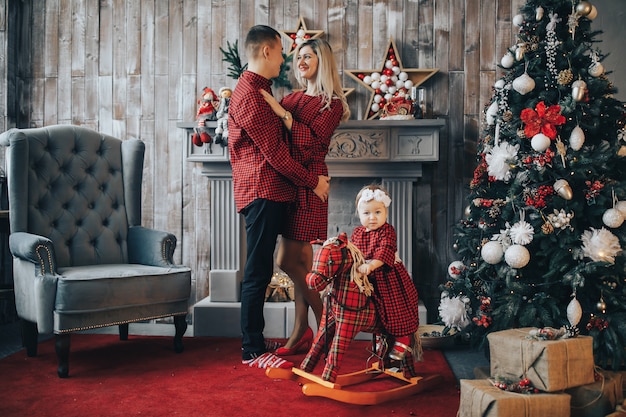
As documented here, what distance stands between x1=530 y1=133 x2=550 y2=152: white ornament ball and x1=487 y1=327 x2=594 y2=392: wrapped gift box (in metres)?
0.93

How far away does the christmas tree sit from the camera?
8.20 feet

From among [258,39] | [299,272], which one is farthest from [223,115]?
[299,272]

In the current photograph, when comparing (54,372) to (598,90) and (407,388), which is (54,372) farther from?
(598,90)

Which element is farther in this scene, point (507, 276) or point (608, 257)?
point (507, 276)

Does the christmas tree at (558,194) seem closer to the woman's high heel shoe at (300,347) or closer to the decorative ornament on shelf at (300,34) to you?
the woman's high heel shoe at (300,347)

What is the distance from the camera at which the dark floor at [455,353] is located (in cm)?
267

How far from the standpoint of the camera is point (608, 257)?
2449 mm

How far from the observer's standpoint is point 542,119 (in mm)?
2631

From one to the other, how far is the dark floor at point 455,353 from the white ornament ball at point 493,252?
527 millimetres

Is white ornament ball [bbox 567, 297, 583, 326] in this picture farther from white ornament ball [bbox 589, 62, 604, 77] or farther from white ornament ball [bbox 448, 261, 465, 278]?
white ornament ball [bbox 589, 62, 604, 77]

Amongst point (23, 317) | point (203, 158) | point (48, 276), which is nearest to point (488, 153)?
point (203, 158)

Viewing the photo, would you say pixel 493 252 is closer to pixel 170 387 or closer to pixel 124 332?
pixel 170 387

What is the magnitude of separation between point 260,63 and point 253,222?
29.5 inches

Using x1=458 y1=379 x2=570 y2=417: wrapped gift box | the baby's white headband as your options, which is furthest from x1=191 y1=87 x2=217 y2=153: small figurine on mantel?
x1=458 y1=379 x2=570 y2=417: wrapped gift box
